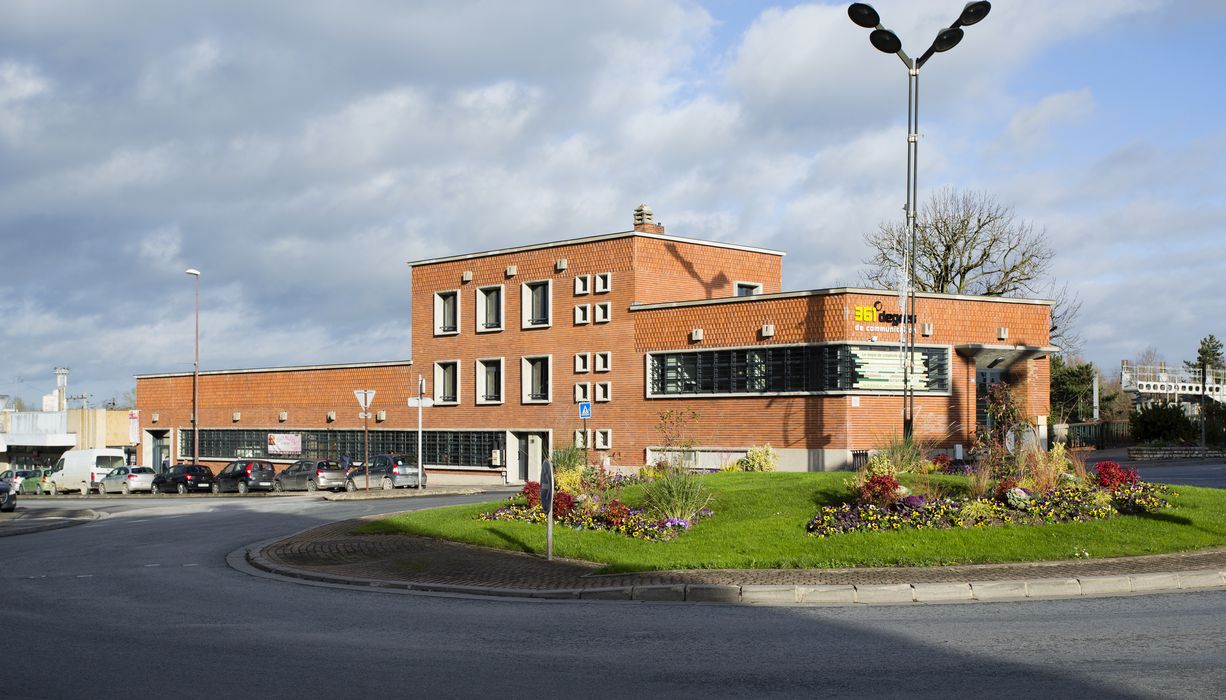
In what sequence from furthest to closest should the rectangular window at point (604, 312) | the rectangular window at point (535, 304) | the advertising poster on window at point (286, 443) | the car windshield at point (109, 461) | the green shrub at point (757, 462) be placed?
1. the advertising poster on window at point (286, 443)
2. the car windshield at point (109, 461)
3. the rectangular window at point (535, 304)
4. the rectangular window at point (604, 312)
5. the green shrub at point (757, 462)

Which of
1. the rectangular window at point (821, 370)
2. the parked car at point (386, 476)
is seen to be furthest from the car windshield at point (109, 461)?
the rectangular window at point (821, 370)

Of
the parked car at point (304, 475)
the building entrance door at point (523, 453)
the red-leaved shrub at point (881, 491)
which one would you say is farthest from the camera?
the building entrance door at point (523, 453)

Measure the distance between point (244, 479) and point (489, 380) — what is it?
11.2m

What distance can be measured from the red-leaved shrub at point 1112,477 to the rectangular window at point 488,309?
33.9 m

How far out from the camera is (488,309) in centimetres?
4984

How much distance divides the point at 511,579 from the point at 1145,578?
7613 millimetres

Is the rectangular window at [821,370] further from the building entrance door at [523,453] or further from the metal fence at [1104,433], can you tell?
the metal fence at [1104,433]

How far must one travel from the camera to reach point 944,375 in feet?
124

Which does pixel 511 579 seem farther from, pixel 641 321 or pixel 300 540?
pixel 641 321

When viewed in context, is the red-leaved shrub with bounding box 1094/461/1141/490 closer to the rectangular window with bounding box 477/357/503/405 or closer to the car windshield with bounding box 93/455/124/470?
Answer: the rectangular window with bounding box 477/357/503/405

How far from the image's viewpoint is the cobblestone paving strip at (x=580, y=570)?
13391 mm

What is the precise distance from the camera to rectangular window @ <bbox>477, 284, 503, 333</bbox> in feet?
161

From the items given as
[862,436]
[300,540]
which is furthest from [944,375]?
[300,540]

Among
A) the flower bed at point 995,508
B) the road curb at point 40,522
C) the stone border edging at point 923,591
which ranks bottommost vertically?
the road curb at point 40,522
